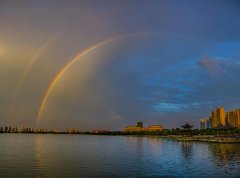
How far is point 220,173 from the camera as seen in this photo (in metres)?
40.3

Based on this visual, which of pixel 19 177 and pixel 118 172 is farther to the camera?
pixel 118 172

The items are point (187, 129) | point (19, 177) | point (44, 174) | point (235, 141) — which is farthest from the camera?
point (187, 129)

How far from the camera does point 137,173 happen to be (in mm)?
40781

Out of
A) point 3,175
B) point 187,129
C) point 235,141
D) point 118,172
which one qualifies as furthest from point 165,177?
point 187,129

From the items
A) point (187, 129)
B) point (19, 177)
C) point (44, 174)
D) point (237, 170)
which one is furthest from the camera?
point (187, 129)

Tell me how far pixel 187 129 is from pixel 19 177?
169 meters

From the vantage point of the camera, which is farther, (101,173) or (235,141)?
(235,141)

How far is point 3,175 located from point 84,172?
10512mm

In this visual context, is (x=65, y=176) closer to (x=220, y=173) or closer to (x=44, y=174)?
(x=44, y=174)

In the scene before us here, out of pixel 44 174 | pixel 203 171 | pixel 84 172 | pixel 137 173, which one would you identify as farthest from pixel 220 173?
pixel 44 174

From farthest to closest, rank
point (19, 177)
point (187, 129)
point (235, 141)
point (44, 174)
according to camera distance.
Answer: point (187, 129), point (235, 141), point (44, 174), point (19, 177)

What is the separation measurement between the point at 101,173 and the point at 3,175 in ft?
41.4

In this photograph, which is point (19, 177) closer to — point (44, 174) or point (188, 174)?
point (44, 174)

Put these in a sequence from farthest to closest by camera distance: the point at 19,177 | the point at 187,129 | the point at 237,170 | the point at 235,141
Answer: the point at 187,129 → the point at 235,141 → the point at 237,170 → the point at 19,177
